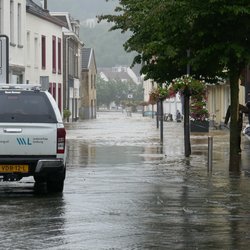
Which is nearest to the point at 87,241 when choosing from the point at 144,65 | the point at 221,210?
the point at 221,210

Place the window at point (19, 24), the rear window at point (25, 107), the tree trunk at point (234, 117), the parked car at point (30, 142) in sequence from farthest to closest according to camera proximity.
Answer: the window at point (19, 24), the tree trunk at point (234, 117), the rear window at point (25, 107), the parked car at point (30, 142)

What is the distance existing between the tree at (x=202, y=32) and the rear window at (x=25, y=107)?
3.56m

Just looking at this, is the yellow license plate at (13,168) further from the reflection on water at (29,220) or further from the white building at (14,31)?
the white building at (14,31)

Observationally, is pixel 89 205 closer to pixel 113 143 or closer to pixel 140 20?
pixel 140 20

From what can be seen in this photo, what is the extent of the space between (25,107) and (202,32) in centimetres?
457

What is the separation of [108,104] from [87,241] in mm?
173657

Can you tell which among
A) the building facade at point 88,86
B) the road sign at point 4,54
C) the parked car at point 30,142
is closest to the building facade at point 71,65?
the building facade at point 88,86

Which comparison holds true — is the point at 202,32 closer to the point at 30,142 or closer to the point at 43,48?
the point at 30,142

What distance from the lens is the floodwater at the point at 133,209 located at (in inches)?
408

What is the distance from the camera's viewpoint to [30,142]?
14.6m

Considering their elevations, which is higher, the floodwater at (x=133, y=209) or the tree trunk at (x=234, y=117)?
the tree trunk at (x=234, y=117)

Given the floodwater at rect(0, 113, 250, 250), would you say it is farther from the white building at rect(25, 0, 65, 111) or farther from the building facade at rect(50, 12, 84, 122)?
the building facade at rect(50, 12, 84, 122)

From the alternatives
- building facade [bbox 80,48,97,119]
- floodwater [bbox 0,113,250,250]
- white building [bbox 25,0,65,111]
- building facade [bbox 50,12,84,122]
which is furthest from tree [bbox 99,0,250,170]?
building facade [bbox 80,48,97,119]

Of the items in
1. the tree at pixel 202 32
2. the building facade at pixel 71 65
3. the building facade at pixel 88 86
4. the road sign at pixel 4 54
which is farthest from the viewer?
the building facade at pixel 88 86
